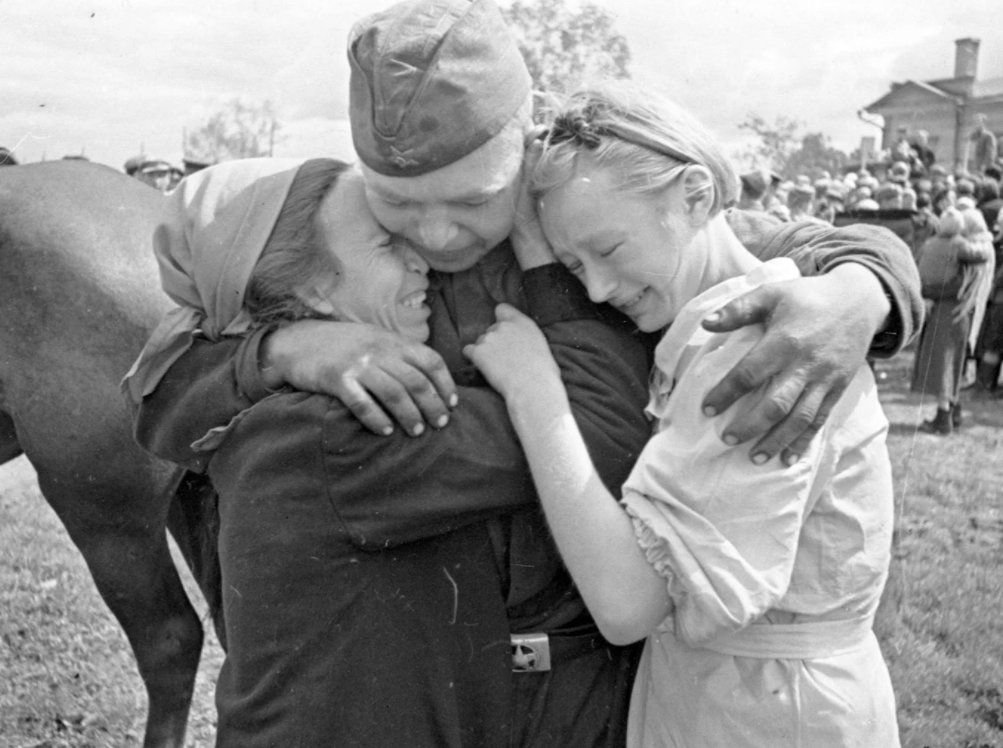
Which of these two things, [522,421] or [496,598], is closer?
[522,421]

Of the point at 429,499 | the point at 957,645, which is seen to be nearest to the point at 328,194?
the point at 429,499

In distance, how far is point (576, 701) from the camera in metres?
1.79

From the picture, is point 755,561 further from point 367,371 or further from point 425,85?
point 425,85

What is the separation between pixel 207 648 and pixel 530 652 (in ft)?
10.5

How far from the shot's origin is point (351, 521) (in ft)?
5.36

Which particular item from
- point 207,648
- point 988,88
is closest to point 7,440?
point 207,648

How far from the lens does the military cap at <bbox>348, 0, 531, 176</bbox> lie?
158 cm

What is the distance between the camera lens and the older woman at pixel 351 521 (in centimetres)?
162

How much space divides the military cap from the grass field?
281 centimetres

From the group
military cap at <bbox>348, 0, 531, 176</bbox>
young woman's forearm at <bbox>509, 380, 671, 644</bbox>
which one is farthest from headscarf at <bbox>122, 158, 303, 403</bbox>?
young woman's forearm at <bbox>509, 380, 671, 644</bbox>

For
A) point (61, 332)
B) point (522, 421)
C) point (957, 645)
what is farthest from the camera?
point (957, 645)

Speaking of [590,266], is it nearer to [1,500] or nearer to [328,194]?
[328,194]

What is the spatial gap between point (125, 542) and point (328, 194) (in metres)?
1.58

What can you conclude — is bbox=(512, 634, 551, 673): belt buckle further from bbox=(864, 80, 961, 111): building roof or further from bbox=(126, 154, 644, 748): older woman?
bbox=(864, 80, 961, 111): building roof
